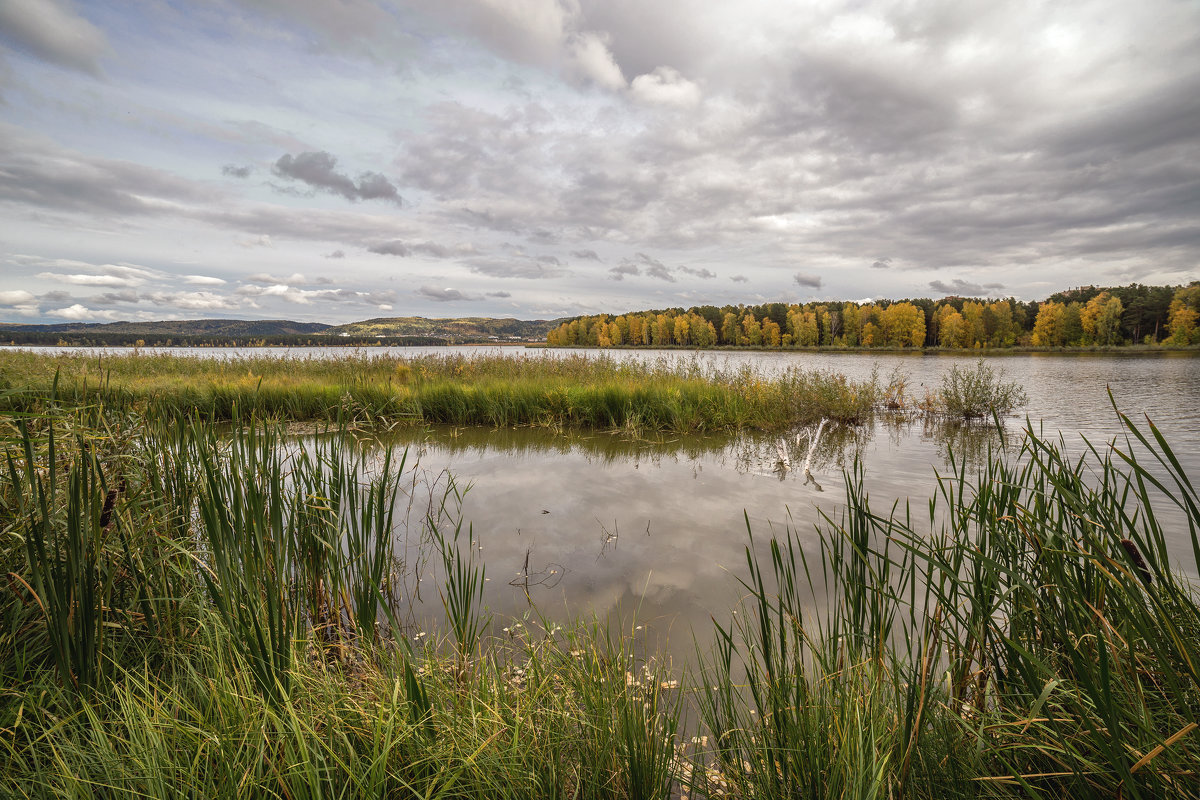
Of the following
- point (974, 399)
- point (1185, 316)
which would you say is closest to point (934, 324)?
point (1185, 316)

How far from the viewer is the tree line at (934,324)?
55312 mm

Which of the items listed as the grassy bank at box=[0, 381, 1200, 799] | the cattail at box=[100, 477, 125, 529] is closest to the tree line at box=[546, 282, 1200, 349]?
the grassy bank at box=[0, 381, 1200, 799]

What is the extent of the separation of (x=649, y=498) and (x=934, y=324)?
86553 millimetres

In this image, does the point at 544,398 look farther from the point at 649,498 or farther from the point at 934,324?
the point at 934,324

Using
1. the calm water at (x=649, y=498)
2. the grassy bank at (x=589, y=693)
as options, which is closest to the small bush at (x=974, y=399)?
the calm water at (x=649, y=498)

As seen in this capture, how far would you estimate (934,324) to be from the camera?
250ft

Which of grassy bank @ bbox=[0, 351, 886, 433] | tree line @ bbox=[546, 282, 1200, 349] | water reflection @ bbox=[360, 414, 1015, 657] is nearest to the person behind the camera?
water reflection @ bbox=[360, 414, 1015, 657]

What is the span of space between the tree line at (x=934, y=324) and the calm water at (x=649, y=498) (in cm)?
6185

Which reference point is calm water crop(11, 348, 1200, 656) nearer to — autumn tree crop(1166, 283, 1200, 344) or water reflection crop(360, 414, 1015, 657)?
water reflection crop(360, 414, 1015, 657)

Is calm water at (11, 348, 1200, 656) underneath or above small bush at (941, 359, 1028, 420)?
underneath

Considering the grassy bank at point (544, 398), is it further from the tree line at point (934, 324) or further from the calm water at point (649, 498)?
the tree line at point (934, 324)

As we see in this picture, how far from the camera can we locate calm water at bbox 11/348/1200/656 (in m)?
3.75

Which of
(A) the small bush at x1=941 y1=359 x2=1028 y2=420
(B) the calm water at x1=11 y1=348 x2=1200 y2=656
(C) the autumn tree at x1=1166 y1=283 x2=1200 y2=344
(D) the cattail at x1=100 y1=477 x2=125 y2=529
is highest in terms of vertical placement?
(C) the autumn tree at x1=1166 y1=283 x2=1200 y2=344

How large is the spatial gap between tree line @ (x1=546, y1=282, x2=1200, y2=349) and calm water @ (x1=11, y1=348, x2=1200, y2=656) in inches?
2435
